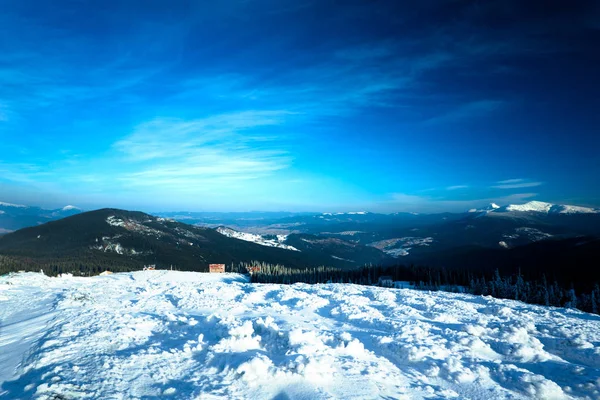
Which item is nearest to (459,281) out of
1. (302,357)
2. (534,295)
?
(534,295)

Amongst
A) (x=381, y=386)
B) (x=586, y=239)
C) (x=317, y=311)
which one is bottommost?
(x=586, y=239)

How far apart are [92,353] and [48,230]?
235 metres

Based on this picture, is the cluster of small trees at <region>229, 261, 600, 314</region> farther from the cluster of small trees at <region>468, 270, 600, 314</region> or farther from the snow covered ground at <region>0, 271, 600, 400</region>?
the snow covered ground at <region>0, 271, 600, 400</region>

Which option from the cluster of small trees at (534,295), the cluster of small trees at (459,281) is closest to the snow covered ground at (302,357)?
the cluster of small trees at (534,295)

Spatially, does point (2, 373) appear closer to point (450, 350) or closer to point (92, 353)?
point (92, 353)

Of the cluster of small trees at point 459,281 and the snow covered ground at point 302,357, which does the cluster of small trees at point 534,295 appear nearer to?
the cluster of small trees at point 459,281

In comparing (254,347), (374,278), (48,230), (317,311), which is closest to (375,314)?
(317,311)

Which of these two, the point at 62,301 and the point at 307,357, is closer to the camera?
the point at 307,357

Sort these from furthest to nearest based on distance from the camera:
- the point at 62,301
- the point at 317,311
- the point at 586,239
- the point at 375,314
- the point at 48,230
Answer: the point at 48,230 < the point at 586,239 < the point at 62,301 < the point at 317,311 < the point at 375,314

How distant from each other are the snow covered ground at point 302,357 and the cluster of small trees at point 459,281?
139 feet

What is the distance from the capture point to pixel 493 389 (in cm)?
945

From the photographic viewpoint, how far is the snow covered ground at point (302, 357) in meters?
9.39

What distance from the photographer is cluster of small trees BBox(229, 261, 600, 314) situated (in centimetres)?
5294

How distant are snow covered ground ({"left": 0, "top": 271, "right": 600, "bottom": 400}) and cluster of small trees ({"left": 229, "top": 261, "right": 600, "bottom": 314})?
4243 centimetres
